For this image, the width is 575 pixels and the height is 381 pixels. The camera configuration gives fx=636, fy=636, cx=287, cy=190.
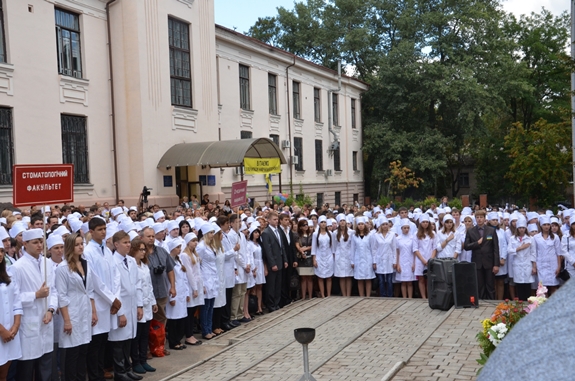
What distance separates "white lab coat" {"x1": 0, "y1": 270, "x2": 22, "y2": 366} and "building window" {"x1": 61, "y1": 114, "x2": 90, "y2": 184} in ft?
50.9

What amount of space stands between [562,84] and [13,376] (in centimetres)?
4650

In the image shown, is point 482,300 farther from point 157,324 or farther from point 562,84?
point 562,84

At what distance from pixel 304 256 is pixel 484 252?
4.19m

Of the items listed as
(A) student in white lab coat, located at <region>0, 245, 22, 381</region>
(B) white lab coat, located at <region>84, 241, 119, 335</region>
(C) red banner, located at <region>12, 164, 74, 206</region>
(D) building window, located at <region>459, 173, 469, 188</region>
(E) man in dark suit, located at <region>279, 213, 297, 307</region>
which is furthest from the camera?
(D) building window, located at <region>459, 173, 469, 188</region>

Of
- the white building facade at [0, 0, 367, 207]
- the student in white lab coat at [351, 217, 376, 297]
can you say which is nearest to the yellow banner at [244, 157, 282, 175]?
the white building facade at [0, 0, 367, 207]

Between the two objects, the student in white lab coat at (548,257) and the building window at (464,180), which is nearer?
the student in white lab coat at (548,257)

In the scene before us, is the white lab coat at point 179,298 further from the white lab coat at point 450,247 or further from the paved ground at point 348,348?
the white lab coat at point 450,247

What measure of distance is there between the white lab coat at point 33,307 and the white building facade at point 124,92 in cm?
1284

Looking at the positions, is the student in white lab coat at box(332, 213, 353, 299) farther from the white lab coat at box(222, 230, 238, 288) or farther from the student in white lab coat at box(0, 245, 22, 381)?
the student in white lab coat at box(0, 245, 22, 381)

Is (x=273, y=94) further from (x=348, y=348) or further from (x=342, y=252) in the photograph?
(x=348, y=348)

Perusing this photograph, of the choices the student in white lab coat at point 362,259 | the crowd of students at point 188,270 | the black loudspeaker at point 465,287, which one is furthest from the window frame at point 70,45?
the black loudspeaker at point 465,287

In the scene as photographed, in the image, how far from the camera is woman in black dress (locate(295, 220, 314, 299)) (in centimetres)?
1548

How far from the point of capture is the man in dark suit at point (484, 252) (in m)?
13.9

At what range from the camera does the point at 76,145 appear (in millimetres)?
22594
